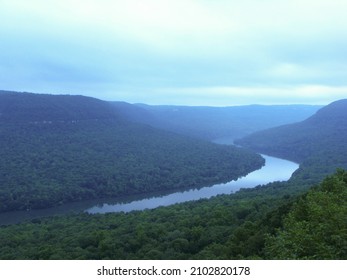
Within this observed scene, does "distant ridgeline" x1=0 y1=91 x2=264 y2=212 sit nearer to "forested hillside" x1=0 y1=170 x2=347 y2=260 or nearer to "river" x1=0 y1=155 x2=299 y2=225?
"river" x1=0 y1=155 x2=299 y2=225

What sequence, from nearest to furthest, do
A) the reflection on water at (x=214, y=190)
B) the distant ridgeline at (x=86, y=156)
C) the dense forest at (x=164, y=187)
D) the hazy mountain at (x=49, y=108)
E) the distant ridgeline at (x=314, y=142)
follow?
the dense forest at (x=164, y=187) < the reflection on water at (x=214, y=190) < the distant ridgeline at (x=86, y=156) < the distant ridgeline at (x=314, y=142) < the hazy mountain at (x=49, y=108)

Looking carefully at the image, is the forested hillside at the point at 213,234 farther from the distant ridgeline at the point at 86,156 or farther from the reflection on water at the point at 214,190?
the distant ridgeline at the point at 86,156

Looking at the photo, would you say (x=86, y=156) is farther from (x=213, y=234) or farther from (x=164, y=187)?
(x=213, y=234)

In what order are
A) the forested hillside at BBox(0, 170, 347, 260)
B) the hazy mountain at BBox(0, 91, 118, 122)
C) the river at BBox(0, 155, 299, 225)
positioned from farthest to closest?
the hazy mountain at BBox(0, 91, 118, 122)
the river at BBox(0, 155, 299, 225)
the forested hillside at BBox(0, 170, 347, 260)

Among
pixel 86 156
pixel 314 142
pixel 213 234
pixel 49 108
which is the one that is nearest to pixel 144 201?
pixel 86 156

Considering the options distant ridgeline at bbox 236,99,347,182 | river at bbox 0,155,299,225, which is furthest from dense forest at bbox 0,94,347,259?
river at bbox 0,155,299,225

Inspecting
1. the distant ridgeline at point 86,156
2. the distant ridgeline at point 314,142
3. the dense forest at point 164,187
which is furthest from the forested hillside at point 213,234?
the distant ridgeline at point 314,142

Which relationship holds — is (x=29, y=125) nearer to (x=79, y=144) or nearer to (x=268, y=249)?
(x=79, y=144)
